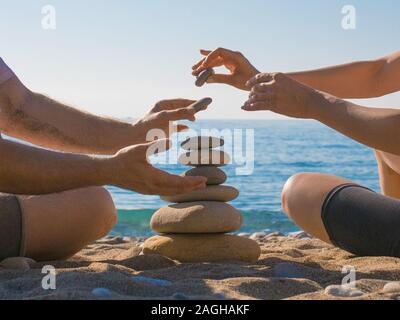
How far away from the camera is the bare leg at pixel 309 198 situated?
3367 mm

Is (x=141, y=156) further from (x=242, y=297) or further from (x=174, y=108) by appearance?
(x=174, y=108)

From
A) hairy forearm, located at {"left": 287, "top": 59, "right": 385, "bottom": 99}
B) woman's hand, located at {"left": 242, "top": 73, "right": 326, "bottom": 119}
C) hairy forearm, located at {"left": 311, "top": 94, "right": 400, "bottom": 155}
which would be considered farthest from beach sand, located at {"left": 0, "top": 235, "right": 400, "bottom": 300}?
hairy forearm, located at {"left": 287, "top": 59, "right": 385, "bottom": 99}

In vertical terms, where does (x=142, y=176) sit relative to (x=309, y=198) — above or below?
above

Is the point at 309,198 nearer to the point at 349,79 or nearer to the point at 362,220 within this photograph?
the point at 362,220

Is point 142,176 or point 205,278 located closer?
point 142,176

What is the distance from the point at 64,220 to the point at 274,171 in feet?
39.5

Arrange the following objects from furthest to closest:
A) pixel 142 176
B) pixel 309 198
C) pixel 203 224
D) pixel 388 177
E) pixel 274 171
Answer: pixel 274 171
pixel 388 177
pixel 203 224
pixel 309 198
pixel 142 176

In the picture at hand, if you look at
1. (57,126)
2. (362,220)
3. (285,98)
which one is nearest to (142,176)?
(285,98)

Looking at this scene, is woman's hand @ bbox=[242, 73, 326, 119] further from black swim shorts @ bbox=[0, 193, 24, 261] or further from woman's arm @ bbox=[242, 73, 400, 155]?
black swim shorts @ bbox=[0, 193, 24, 261]

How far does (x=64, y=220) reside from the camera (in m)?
3.31

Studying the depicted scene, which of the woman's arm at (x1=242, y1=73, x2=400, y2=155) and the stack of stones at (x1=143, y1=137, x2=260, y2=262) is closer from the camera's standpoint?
the woman's arm at (x1=242, y1=73, x2=400, y2=155)

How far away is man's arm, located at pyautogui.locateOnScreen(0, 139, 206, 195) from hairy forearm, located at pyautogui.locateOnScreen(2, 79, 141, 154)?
1103mm

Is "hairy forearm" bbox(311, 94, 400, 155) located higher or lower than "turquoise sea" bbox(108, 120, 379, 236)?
higher

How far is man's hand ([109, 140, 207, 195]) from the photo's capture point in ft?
8.58
